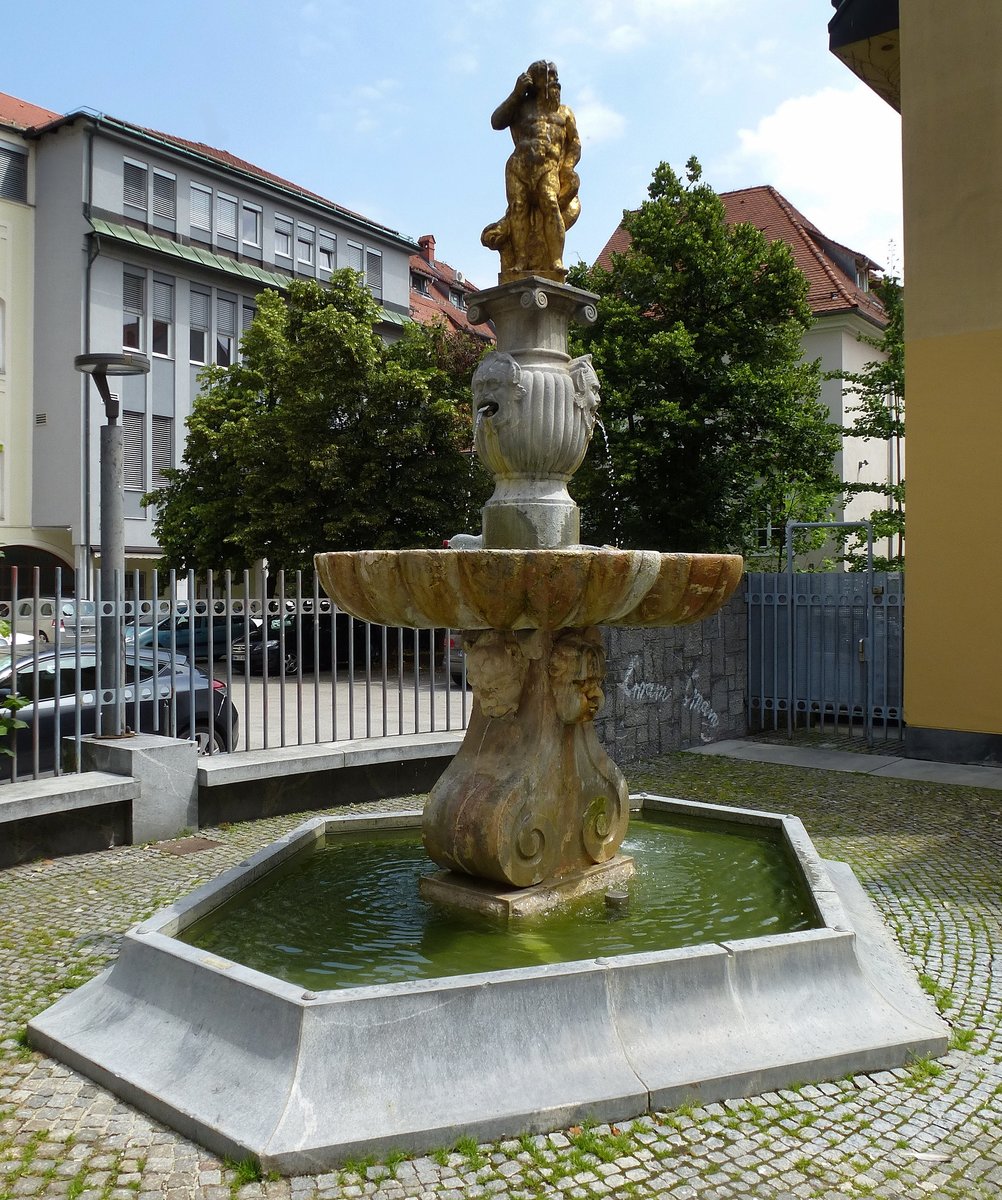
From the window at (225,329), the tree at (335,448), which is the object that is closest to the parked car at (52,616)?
the tree at (335,448)

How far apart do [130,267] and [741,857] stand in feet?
90.9

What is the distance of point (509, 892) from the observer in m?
5.11

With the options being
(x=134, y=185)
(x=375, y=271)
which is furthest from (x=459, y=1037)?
(x=375, y=271)

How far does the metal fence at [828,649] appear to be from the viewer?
12.4m

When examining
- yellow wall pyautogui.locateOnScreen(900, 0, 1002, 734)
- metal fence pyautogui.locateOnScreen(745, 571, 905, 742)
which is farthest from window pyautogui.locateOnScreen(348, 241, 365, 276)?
yellow wall pyautogui.locateOnScreen(900, 0, 1002, 734)

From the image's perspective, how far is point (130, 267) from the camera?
2911 centimetres

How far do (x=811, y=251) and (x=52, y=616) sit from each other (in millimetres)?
26549

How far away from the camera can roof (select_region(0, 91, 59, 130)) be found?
1103 inches

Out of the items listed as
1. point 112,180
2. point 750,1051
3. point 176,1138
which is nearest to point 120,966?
point 176,1138

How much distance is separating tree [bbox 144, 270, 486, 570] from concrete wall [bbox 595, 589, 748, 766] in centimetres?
934

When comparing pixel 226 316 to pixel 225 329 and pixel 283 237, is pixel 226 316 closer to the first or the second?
pixel 225 329

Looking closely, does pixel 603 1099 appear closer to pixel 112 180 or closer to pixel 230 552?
pixel 230 552

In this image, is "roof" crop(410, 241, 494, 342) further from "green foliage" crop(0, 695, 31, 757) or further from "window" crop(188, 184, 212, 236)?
"green foliage" crop(0, 695, 31, 757)

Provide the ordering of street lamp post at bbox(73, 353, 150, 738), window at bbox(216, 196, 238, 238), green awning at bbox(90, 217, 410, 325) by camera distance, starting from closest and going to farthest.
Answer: street lamp post at bbox(73, 353, 150, 738) < green awning at bbox(90, 217, 410, 325) < window at bbox(216, 196, 238, 238)
